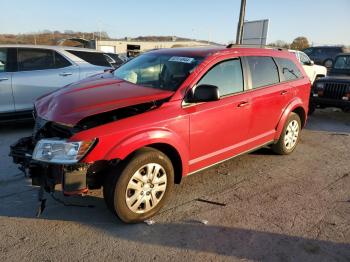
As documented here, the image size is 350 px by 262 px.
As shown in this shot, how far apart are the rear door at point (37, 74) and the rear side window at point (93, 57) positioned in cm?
41

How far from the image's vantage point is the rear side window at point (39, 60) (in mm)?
6879

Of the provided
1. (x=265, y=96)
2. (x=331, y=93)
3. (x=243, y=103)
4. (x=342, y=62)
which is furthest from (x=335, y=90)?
(x=243, y=103)

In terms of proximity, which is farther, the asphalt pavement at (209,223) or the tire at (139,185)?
the tire at (139,185)

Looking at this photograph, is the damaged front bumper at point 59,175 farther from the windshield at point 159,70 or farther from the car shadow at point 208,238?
the windshield at point 159,70

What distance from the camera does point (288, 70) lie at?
18.8ft

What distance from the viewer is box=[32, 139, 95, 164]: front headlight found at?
3.19 meters

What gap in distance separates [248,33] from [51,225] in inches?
573

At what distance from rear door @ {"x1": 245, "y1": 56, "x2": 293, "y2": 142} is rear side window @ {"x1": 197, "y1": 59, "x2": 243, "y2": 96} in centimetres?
Answer: 27

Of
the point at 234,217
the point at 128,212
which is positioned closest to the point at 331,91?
the point at 234,217

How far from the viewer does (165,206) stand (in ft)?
13.2

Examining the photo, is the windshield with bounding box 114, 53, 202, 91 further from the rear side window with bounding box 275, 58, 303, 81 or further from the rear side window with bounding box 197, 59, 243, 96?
the rear side window with bounding box 275, 58, 303, 81

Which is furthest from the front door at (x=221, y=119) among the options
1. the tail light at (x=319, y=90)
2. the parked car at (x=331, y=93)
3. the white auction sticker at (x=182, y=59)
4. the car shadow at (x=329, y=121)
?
the tail light at (x=319, y=90)

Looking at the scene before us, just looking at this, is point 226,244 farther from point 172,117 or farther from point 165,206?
point 172,117

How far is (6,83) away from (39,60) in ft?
2.73
